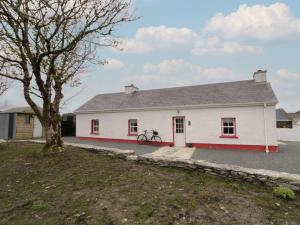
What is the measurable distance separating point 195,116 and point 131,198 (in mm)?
11090

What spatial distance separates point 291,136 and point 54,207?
73.0 ft

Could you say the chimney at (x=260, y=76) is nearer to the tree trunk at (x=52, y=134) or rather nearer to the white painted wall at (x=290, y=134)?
the white painted wall at (x=290, y=134)

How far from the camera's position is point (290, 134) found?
67.5 feet

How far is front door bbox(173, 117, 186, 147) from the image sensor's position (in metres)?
15.6

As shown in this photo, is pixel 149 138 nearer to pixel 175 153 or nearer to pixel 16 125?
pixel 175 153

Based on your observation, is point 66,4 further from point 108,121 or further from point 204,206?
point 108,121


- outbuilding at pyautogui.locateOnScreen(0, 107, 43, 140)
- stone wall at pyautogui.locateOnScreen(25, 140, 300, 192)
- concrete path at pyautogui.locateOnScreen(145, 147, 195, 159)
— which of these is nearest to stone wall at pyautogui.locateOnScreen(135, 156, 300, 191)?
stone wall at pyautogui.locateOnScreen(25, 140, 300, 192)

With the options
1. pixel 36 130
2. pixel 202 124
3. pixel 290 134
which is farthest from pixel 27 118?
pixel 290 134

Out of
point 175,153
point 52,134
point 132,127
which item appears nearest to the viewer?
point 52,134

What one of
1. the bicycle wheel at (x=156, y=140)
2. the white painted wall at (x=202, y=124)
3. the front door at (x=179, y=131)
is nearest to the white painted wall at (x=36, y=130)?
the white painted wall at (x=202, y=124)

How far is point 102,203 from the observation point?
4.62 metres

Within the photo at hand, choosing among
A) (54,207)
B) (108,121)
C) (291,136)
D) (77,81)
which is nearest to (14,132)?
(108,121)

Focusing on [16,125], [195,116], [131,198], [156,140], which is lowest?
[131,198]

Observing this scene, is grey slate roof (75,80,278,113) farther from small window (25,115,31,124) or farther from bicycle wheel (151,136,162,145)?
small window (25,115,31,124)
